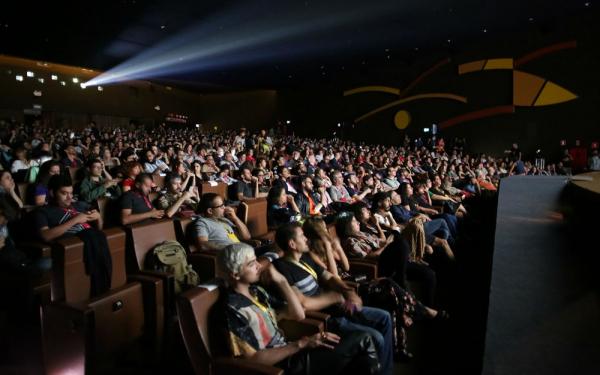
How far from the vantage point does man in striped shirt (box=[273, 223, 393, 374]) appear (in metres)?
1.80

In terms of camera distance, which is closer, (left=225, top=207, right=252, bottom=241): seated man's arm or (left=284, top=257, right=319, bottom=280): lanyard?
(left=284, top=257, right=319, bottom=280): lanyard

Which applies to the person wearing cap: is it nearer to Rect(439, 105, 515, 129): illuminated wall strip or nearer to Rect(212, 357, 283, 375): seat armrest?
Rect(212, 357, 283, 375): seat armrest

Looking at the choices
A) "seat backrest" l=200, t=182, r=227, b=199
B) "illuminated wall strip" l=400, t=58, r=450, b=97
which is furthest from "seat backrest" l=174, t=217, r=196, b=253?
"illuminated wall strip" l=400, t=58, r=450, b=97

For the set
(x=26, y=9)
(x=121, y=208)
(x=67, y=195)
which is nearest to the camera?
(x=67, y=195)

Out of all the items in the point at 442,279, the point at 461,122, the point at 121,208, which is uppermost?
the point at 461,122

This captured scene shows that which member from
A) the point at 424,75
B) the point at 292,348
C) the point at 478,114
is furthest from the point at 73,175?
the point at 424,75

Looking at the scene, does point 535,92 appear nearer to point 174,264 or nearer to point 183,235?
point 183,235

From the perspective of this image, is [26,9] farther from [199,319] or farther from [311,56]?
[199,319]

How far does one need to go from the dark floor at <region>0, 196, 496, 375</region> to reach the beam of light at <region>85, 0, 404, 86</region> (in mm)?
6756

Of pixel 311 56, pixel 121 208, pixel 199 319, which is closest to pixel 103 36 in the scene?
pixel 311 56

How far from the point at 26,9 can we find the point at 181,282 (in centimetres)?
844

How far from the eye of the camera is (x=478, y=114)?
13.5 m

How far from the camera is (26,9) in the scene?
774 centimetres

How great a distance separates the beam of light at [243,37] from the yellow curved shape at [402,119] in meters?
5.23
